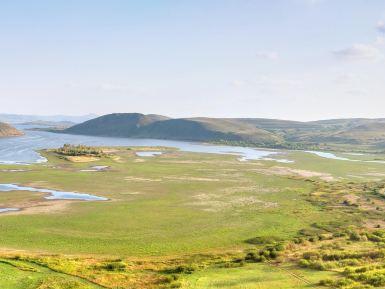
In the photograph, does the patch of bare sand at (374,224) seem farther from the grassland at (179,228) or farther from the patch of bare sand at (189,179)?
the patch of bare sand at (189,179)

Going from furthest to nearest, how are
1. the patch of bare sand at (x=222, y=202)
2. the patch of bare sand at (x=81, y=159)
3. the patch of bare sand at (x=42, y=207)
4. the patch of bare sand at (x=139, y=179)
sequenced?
the patch of bare sand at (x=81, y=159)
the patch of bare sand at (x=139, y=179)
the patch of bare sand at (x=222, y=202)
the patch of bare sand at (x=42, y=207)

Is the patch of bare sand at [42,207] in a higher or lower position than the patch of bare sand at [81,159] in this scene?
lower

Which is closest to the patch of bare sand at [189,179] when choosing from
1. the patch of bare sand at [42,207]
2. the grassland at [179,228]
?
the grassland at [179,228]

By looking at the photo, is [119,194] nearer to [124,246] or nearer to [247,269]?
[124,246]

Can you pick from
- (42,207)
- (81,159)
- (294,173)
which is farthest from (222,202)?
(81,159)

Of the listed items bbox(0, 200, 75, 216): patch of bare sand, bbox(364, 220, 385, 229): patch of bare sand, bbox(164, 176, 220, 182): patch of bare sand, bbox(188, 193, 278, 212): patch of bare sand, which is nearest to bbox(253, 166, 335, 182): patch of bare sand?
bbox(164, 176, 220, 182): patch of bare sand

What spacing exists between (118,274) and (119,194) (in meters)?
48.0

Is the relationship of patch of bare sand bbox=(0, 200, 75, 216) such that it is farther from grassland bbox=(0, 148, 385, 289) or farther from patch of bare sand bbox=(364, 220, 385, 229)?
patch of bare sand bbox=(364, 220, 385, 229)

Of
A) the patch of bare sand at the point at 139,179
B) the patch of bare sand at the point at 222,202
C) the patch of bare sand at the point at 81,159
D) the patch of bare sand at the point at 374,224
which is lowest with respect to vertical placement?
the patch of bare sand at the point at 374,224

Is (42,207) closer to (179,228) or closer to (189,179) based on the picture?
(179,228)

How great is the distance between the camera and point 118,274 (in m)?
39.6

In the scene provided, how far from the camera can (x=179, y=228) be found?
61.9m

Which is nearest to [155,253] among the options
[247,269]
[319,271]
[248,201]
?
[247,269]

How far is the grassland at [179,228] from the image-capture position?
38.9 m
